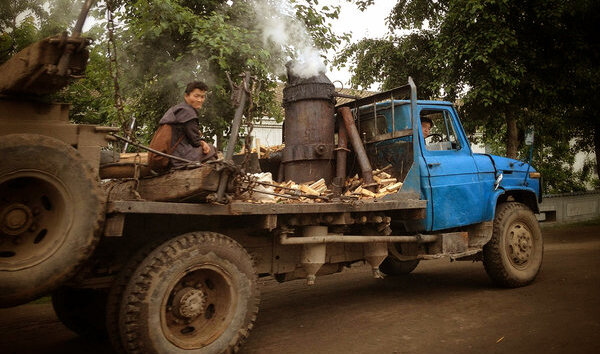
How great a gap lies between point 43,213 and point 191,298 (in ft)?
4.04

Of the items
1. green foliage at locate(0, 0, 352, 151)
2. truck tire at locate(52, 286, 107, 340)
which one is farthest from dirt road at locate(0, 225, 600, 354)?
green foliage at locate(0, 0, 352, 151)

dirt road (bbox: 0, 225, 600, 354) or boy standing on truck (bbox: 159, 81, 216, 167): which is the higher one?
boy standing on truck (bbox: 159, 81, 216, 167)

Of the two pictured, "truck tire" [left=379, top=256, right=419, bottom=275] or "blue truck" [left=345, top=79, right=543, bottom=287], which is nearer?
"blue truck" [left=345, top=79, right=543, bottom=287]

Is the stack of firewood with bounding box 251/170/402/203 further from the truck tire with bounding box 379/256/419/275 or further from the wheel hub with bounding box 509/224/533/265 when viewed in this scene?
the truck tire with bounding box 379/256/419/275

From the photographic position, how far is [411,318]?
192 inches

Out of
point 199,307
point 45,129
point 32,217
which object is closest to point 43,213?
point 32,217

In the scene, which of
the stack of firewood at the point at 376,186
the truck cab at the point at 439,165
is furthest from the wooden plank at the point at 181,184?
the truck cab at the point at 439,165

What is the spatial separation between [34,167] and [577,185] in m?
19.5

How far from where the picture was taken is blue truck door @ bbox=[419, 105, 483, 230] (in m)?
5.38

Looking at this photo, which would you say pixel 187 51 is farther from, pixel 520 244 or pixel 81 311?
pixel 520 244

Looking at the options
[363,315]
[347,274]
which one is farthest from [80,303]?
[347,274]

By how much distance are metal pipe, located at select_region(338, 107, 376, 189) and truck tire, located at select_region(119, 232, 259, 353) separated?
2256mm

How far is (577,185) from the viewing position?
690 inches

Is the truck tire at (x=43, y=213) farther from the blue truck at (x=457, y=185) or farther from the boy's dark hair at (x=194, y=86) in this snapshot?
the blue truck at (x=457, y=185)
